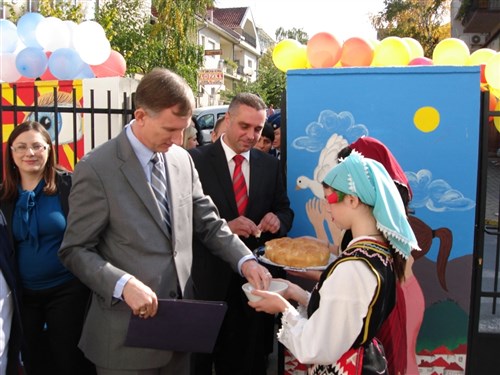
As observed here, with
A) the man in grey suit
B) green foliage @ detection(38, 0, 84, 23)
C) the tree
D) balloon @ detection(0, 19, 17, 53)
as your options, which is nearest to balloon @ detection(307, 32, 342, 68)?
the man in grey suit

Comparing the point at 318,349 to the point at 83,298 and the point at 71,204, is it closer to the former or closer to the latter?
the point at 71,204

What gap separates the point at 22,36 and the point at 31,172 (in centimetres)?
491

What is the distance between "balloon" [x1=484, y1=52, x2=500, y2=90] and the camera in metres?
3.82

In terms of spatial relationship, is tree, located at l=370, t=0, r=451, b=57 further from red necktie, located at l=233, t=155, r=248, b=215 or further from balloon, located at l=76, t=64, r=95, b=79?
red necktie, located at l=233, t=155, r=248, b=215

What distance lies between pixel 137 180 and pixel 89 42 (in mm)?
5774

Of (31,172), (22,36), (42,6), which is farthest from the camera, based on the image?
(42,6)

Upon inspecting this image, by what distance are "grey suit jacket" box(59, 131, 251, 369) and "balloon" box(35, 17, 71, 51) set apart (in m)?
5.81

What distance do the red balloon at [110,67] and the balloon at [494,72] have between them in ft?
18.6

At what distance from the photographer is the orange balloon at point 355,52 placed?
13.5ft

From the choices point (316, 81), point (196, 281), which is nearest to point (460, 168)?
point (316, 81)

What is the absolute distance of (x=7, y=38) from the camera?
716 cm

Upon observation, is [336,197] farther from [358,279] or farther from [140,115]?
[140,115]

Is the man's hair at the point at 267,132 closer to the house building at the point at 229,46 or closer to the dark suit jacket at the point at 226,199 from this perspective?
the dark suit jacket at the point at 226,199

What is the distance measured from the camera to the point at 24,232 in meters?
3.06
